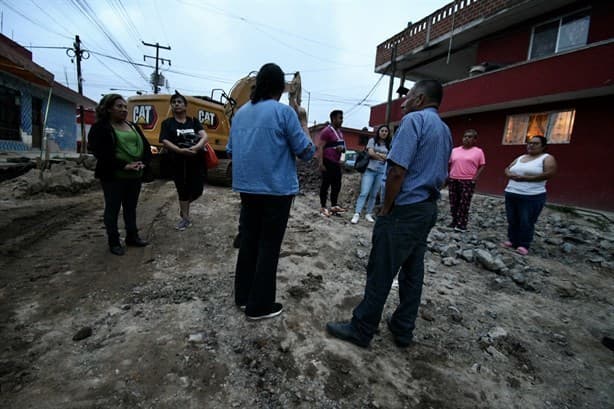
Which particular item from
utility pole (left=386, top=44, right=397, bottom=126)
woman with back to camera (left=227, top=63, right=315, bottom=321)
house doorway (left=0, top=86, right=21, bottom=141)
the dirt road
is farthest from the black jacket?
house doorway (left=0, top=86, right=21, bottom=141)

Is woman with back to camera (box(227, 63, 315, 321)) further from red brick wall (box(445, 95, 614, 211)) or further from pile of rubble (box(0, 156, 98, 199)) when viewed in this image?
red brick wall (box(445, 95, 614, 211))

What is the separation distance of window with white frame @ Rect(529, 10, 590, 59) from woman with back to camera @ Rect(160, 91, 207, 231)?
32.3ft

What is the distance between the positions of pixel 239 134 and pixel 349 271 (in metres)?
1.85

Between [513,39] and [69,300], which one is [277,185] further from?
[513,39]

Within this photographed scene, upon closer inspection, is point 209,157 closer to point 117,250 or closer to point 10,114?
point 117,250

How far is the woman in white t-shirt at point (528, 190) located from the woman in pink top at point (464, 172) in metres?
0.55

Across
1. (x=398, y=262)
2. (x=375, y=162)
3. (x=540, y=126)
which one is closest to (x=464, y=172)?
(x=375, y=162)

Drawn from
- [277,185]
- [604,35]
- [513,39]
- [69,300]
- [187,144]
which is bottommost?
[69,300]

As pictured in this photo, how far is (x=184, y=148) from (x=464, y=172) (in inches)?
164

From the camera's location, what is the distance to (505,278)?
312cm

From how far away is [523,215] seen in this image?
3801 mm

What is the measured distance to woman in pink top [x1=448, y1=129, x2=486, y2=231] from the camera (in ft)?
14.6

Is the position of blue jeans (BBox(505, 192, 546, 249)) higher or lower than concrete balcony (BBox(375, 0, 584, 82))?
lower

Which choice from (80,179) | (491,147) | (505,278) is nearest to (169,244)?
(505,278)
